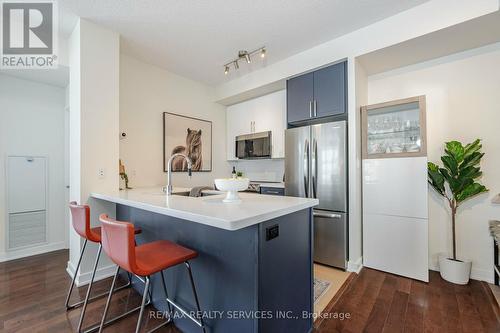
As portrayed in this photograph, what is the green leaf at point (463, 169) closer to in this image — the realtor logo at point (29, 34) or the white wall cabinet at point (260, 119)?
the white wall cabinet at point (260, 119)

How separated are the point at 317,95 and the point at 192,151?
2240 millimetres

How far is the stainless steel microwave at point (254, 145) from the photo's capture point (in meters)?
3.84

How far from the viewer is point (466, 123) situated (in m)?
2.47

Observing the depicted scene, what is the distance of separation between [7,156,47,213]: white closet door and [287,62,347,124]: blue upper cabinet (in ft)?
11.9

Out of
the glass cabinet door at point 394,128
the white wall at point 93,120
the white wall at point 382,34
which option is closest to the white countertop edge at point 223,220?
the white wall at point 93,120

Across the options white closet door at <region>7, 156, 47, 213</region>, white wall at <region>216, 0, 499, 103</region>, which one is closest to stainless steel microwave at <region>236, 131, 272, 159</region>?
white wall at <region>216, 0, 499, 103</region>

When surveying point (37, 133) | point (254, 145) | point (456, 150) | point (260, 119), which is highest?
point (260, 119)

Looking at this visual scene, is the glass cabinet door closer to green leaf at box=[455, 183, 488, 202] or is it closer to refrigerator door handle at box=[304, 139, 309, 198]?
green leaf at box=[455, 183, 488, 202]

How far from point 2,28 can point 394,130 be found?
450 centimetres

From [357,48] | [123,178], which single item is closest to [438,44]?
[357,48]

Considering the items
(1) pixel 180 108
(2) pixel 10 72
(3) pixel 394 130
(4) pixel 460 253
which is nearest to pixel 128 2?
(1) pixel 180 108

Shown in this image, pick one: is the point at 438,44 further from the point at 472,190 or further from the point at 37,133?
the point at 37,133

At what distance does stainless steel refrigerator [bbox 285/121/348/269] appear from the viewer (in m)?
2.69

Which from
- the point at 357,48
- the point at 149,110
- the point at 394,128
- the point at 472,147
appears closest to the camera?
the point at 472,147
